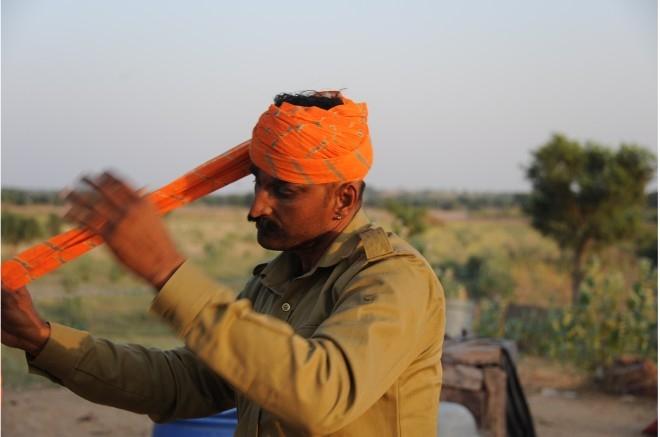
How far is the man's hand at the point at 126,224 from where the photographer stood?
6.32 feet

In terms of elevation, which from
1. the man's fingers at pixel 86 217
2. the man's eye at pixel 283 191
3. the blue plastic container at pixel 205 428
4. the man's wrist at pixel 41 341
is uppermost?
the man's fingers at pixel 86 217

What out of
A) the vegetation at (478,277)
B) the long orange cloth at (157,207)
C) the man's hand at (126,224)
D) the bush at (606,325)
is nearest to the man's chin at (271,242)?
the long orange cloth at (157,207)

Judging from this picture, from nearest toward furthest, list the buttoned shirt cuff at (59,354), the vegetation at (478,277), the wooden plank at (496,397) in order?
the buttoned shirt cuff at (59,354)
the wooden plank at (496,397)
the vegetation at (478,277)

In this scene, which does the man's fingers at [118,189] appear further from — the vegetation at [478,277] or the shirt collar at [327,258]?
the shirt collar at [327,258]

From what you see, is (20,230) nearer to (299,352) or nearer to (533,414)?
(533,414)

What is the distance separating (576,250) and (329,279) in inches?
783

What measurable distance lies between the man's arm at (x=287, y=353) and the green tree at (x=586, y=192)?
19.0 metres

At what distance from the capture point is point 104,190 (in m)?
1.94

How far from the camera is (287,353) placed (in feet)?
6.25

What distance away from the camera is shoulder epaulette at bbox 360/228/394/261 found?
225cm

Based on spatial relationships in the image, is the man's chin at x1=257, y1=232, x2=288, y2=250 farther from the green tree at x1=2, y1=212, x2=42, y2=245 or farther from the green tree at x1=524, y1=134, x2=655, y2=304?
the green tree at x1=2, y1=212, x2=42, y2=245

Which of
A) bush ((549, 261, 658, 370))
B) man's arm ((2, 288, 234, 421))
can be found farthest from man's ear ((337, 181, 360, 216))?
bush ((549, 261, 658, 370))

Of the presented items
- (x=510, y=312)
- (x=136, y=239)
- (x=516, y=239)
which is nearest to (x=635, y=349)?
(x=510, y=312)

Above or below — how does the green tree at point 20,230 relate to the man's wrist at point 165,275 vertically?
below
